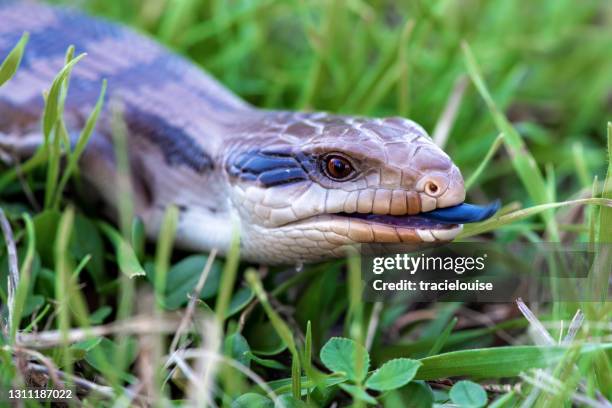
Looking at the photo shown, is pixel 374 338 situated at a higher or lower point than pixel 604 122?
lower

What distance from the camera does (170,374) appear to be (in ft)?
5.53

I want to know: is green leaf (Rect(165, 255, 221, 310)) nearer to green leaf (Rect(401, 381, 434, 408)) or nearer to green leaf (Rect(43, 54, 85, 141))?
green leaf (Rect(43, 54, 85, 141))

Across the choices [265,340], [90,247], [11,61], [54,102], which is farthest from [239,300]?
[11,61]

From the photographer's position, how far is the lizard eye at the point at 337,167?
199cm

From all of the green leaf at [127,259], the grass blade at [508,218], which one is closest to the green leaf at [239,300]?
the green leaf at [127,259]

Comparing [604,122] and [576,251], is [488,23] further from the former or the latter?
[576,251]

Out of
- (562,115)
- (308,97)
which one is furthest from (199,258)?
(562,115)

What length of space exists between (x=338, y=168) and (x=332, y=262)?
352 millimetres

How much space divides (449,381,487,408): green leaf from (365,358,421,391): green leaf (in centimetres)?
11

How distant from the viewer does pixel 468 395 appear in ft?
5.52

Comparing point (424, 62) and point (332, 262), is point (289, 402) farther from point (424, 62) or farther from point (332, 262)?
point (424, 62)

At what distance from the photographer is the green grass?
165 cm

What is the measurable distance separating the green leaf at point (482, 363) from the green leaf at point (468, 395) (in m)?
0.05

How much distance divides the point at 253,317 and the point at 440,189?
0.65 metres
